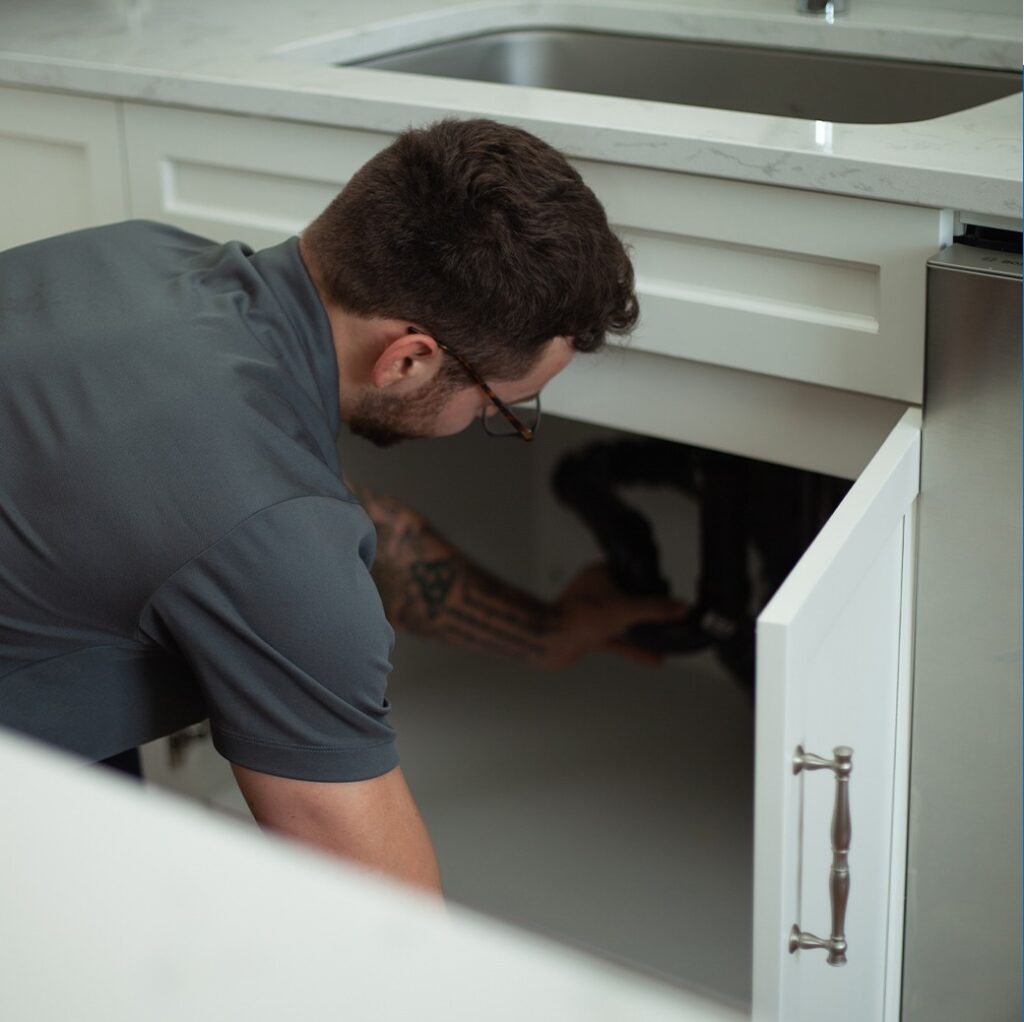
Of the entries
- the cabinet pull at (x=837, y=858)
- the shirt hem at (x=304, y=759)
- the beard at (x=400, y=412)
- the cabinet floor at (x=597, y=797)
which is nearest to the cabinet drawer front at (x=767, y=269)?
the beard at (x=400, y=412)

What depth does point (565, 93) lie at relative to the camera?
1.21 m

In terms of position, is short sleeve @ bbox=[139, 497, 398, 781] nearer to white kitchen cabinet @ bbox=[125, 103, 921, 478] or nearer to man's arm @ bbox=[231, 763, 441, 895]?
man's arm @ bbox=[231, 763, 441, 895]

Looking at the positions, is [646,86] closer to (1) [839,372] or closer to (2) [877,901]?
(1) [839,372]

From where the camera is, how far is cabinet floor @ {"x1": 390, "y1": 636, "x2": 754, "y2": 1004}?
5.36 ft

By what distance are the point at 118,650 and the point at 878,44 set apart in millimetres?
972

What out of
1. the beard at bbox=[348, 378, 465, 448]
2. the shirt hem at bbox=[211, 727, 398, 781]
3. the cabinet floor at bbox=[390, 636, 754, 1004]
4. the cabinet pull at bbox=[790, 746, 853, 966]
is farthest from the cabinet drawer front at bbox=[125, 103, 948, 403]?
the cabinet floor at bbox=[390, 636, 754, 1004]

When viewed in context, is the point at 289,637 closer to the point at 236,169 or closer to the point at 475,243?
the point at 475,243

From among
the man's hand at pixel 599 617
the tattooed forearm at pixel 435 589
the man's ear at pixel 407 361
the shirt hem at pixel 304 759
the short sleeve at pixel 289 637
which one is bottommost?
the man's hand at pixel 599 617

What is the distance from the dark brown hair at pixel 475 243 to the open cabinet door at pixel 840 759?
0.24 m

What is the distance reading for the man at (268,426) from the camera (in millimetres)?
881

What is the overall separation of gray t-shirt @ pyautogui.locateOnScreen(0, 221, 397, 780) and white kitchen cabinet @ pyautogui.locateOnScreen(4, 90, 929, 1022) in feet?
0.86

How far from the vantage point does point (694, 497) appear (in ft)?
6.52

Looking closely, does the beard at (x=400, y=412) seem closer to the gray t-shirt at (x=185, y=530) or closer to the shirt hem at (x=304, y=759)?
the gray t-shirt at (x=185, y=530)

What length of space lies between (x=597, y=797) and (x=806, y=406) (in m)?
0.85
